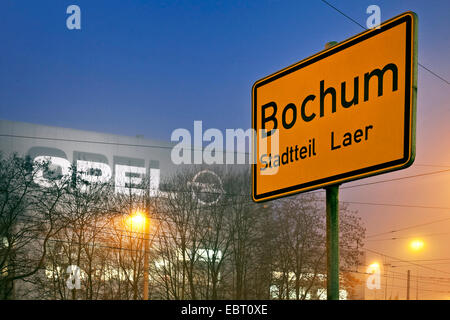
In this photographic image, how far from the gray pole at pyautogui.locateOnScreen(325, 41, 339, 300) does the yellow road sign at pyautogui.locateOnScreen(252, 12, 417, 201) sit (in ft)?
0.30

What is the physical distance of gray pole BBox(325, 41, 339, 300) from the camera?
3.32 meters

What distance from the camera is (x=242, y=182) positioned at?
43625 millimetres

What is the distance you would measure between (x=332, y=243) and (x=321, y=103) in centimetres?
76

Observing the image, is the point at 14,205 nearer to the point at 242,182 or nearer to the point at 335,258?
the point at 242,182

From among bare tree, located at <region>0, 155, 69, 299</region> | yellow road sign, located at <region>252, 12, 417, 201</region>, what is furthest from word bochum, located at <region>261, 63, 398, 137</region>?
bare tree, located at <region>0, 155, 69, 299</region>

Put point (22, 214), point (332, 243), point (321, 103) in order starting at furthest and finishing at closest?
point (22, 214) < point (321, 103) < point (332, 243)

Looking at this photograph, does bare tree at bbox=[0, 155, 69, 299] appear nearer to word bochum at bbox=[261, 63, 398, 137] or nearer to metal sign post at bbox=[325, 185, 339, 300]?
word bochum at bbox=[261, 63, 398, 137]

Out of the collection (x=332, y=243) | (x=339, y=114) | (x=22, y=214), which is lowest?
(x=332, y=243)

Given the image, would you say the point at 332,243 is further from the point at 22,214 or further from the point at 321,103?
the point at 22,214

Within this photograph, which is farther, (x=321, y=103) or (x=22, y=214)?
(x=22, y=214)

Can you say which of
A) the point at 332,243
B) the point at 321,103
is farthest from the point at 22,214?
the point at 332,243

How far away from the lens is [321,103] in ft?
11.7
